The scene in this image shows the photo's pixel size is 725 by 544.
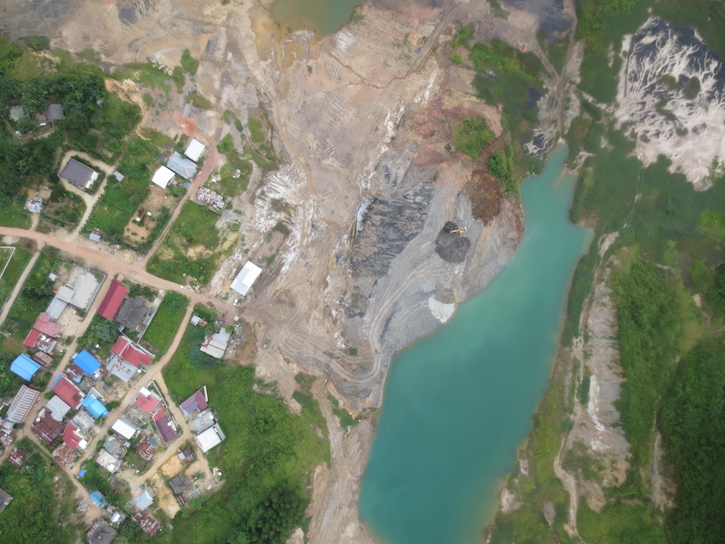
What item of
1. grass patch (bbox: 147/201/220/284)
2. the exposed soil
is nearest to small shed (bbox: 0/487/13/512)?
grass patch (bbox: 147/201/220/284)

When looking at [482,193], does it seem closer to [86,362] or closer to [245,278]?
[245,278]

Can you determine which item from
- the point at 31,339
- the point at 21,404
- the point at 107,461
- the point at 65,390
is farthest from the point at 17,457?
the point at 31,339

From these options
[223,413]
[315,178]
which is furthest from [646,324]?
[223,413]

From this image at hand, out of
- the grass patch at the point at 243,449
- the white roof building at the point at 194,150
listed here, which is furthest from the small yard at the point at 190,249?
Answer: the grass patch at the point at 243,449

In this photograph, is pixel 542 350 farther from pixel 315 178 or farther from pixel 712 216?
pixel 315 178

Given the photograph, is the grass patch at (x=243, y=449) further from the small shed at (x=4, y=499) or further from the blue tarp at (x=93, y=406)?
the small shed at (x=4, y=499)
